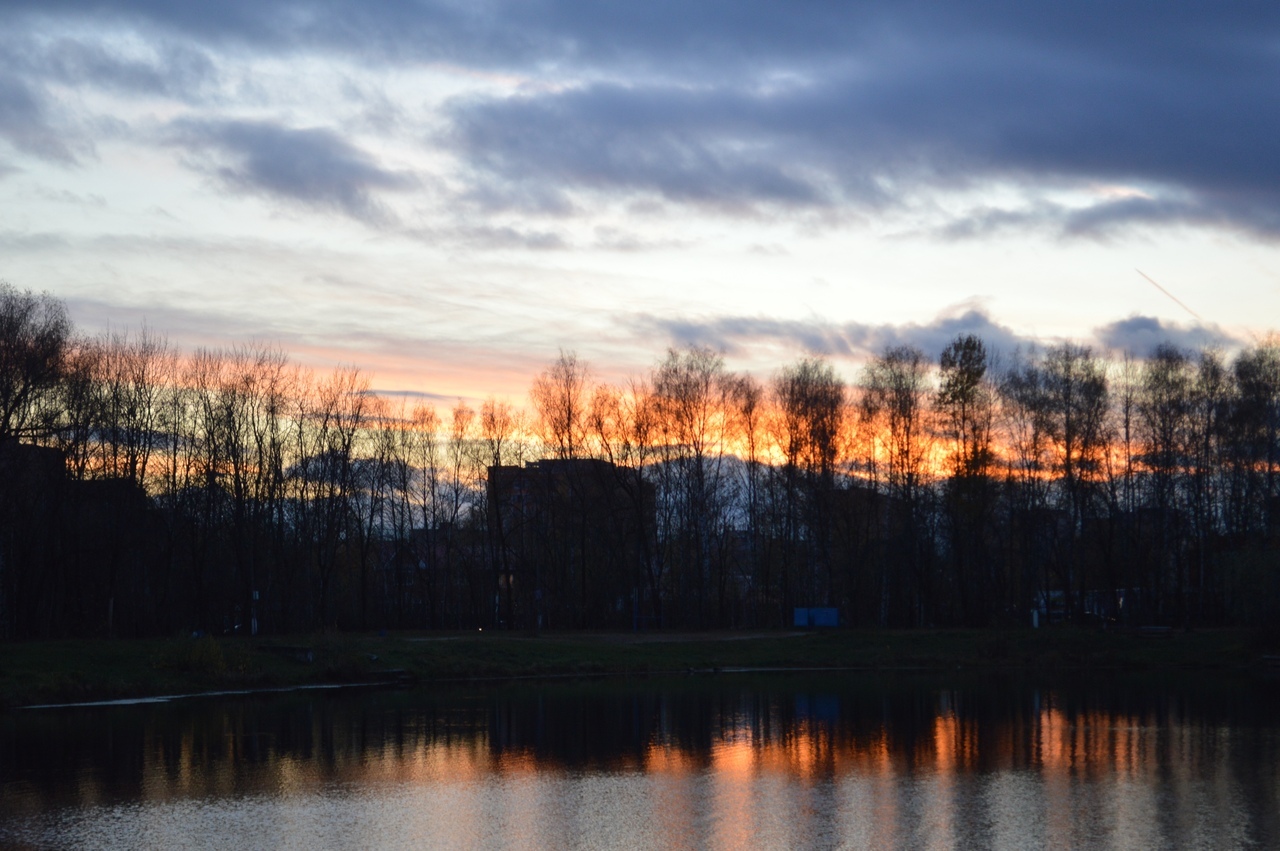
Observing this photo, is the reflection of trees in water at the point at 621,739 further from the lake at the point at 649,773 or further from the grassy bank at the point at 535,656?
the grassy bank at the point at 535,656

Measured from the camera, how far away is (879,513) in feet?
Result: 268

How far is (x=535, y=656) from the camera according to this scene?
185 feet

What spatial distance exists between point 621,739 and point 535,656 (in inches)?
1079

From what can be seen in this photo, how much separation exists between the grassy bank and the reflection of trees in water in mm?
4657

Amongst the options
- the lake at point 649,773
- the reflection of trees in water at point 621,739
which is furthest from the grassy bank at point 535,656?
the reflection of trees in water at point 621,739

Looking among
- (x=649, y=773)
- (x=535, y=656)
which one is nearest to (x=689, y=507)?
(x=535, y=656)

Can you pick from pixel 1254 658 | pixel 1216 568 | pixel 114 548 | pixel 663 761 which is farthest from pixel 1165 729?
pixel 114 548

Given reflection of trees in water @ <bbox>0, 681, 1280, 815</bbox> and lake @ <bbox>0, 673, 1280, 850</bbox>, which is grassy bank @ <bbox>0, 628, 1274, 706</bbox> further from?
reflection of trees in water @ <bbox>0, 681, 1280, 815</bbox>

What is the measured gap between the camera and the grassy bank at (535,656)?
141 feet

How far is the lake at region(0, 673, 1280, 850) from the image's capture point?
1731 centimetres

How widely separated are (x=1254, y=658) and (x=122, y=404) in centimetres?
6073

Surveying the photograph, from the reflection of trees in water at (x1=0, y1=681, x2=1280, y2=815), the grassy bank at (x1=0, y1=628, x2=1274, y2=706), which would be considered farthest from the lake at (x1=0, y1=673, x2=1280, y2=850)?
the grassy bank at (x1=0, y1=628, x2=1274, y2=706)

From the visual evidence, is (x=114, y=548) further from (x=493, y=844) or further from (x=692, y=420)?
(x=493, y=844)

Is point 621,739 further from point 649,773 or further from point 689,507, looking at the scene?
point 689,507
